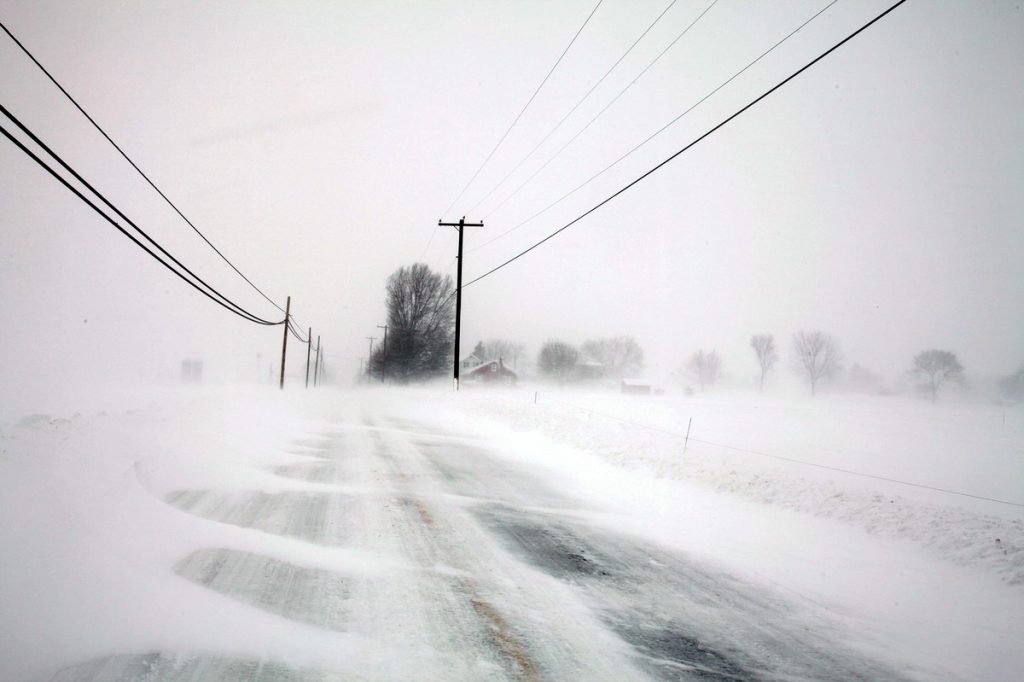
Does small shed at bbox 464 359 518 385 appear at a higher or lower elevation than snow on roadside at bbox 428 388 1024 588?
higher

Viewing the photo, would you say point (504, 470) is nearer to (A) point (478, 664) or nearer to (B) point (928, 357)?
(A) point (478, 664)

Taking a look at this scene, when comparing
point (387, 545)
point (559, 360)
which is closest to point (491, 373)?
point (559, 360)

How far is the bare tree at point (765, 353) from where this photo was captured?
347 ft

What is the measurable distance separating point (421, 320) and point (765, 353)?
271 ft

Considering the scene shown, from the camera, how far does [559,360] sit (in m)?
101

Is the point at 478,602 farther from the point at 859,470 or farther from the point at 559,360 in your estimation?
the point at 559,360

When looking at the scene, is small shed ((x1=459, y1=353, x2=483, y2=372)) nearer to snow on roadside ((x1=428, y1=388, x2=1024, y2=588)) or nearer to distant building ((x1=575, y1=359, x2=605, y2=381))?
distant building ((x1=575, y1=359, x2=605, y2=381))

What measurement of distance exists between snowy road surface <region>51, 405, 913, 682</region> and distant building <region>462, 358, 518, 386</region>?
75.5 meters

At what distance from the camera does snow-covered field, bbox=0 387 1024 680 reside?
10.2 ft

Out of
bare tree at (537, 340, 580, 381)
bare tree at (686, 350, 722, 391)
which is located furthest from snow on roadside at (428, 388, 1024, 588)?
bare tree at (686, 350, 722, 391)

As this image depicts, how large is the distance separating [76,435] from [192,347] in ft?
262

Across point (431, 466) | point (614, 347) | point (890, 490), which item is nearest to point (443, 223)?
point (431, 466)

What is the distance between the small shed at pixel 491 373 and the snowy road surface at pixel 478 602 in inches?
2975

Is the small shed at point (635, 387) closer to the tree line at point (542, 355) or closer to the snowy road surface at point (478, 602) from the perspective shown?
the tree line at point (542, 355)
